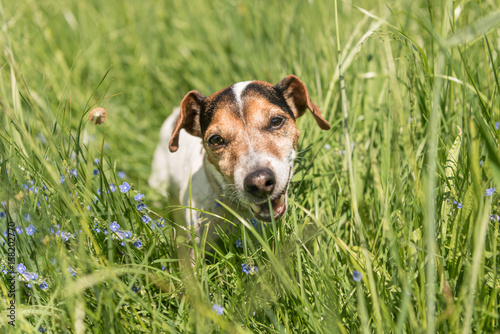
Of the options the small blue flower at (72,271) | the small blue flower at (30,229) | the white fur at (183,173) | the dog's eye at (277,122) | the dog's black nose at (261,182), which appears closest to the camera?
the small blue flower at (72,271)

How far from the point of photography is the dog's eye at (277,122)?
2.92 meters

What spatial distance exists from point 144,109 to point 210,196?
2745 millimetres

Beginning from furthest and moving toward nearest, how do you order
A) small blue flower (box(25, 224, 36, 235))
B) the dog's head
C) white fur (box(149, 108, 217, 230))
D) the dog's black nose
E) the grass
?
1. white fur (box(149, 108, 217, 230))
2. the dog's head
3. the dog's black nose
4. small blue flower (box(25, 224, 36, 235))
5. the grass

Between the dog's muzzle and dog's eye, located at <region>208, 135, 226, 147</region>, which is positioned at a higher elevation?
dog's eye, located at <region>208, 135, 226, 147</region>

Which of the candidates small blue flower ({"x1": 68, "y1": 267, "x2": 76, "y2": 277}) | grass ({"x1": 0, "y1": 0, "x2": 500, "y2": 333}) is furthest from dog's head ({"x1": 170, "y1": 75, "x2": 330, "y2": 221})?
small blue flower ({"x1": 68, "y1": 267, "x2": 76, "y2": 277})

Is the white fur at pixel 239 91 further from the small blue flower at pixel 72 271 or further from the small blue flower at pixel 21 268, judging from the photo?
the small blue flower at pixel 21 268

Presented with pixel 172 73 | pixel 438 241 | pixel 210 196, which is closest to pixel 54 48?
pixel 172 73

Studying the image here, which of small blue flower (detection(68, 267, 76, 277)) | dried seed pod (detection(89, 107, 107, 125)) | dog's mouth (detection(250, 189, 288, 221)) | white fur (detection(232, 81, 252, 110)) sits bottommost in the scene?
small blue flower (detection(68, 267, 76, 277))

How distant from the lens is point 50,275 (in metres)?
2.19

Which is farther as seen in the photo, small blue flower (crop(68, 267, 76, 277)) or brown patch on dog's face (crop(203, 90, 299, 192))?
brown patch on dog's face (crop(203, 90, 299, 192))

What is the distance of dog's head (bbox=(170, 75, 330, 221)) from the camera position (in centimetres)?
255

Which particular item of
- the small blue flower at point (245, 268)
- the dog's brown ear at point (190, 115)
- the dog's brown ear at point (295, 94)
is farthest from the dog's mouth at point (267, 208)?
the dog's brown ear at point (190, 115)

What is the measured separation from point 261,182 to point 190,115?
3.83ft

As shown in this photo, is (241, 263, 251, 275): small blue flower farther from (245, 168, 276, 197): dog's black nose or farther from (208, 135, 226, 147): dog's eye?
(208, 135, 226, 147): dog's eye
